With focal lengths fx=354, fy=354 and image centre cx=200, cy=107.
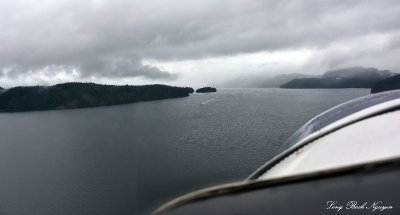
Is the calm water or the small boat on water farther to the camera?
the calm water

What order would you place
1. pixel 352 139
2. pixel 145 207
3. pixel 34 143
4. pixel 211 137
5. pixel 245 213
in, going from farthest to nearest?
pixel 34 143
pixel 211 137
pixel 145 207
pixel 352 139
pixel 245 213

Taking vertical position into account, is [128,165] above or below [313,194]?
below

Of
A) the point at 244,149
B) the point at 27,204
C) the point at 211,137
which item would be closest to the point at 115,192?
the point at 27,204

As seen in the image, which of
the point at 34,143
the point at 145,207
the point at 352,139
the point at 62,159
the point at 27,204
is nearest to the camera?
the point at 352,139

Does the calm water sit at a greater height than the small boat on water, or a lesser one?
lesser

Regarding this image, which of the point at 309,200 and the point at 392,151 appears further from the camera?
the point at 392,151

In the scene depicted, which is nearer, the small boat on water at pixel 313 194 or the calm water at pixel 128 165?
the small boat on water at pixel 313 194

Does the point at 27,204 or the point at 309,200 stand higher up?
the point at 309,200

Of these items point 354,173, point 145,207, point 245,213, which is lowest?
point 145,207

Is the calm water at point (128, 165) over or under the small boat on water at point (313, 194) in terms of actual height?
under

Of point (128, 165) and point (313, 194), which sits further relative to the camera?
point (128, 165)

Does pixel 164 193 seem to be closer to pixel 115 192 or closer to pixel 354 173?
pixel 115 192
